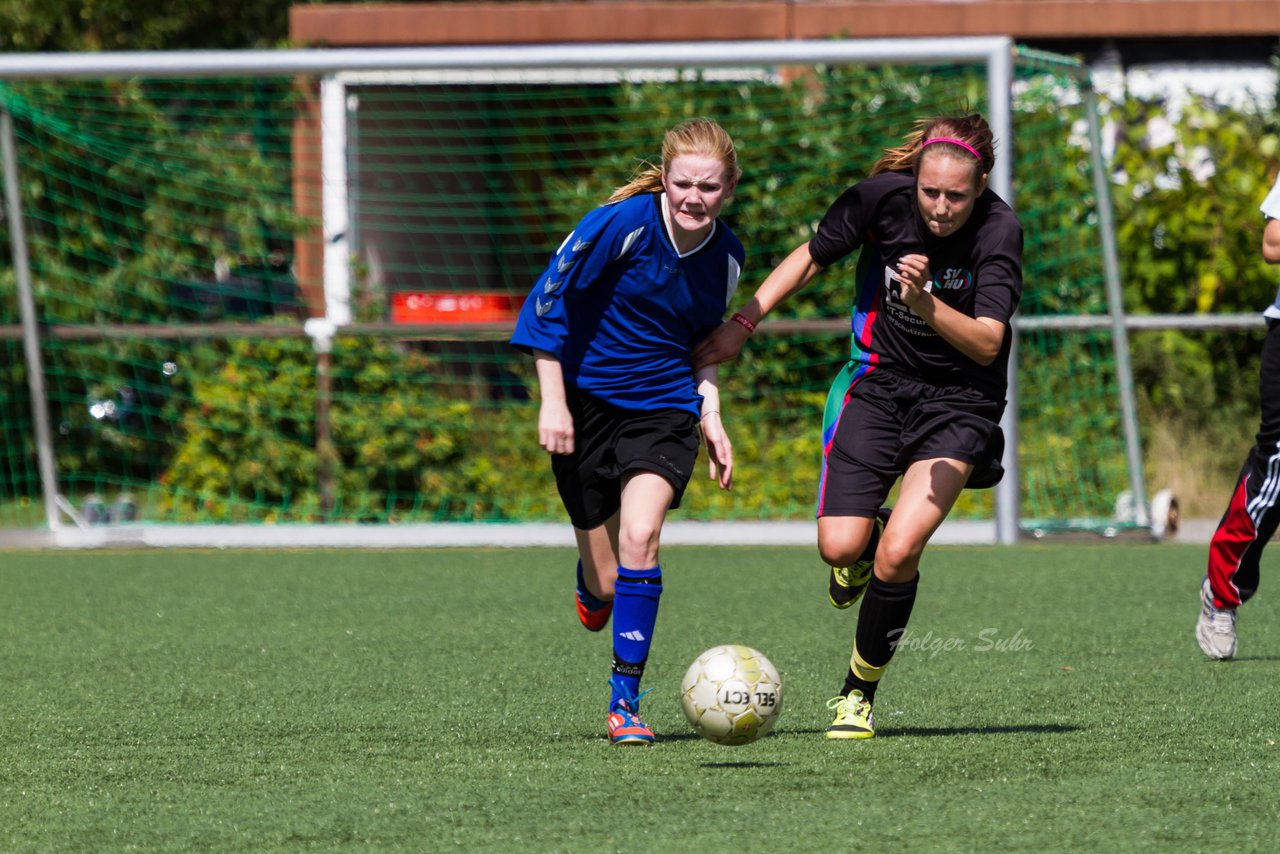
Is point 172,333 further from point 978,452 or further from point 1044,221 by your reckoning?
point 978,452

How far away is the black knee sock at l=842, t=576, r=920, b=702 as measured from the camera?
4.91 metres

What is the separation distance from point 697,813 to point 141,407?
8749 mm

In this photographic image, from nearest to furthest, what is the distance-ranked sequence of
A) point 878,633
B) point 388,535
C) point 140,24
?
1. point 878,633
2. point 388,535
3. point 140,24

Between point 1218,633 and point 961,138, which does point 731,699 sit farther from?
point 1218,633

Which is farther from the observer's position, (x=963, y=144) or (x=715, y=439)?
(x=715, y=439)

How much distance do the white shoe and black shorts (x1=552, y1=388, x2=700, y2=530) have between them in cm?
200

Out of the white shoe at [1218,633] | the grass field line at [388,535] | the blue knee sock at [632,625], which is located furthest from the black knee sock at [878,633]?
the grass field line at [388,535]

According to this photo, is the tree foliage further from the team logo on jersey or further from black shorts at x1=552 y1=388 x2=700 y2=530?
the team logo on jersey

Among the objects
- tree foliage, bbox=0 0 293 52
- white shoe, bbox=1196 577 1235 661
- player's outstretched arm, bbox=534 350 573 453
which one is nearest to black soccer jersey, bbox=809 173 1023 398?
player's outstretched arm, bbox=534 350 573 453

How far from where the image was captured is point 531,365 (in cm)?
1207

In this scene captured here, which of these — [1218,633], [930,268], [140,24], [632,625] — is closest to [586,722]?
[632,625]

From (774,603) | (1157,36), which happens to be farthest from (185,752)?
(1157,36)

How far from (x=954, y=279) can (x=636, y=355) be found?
87 centimetres

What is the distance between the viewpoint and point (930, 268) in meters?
4.94
